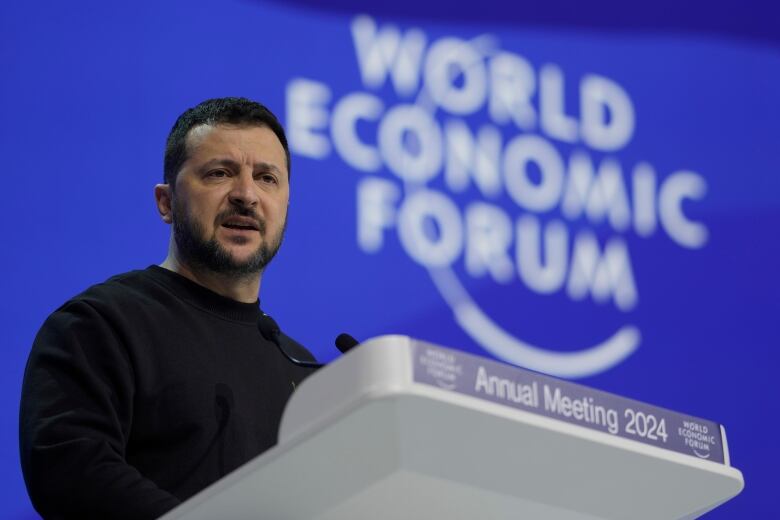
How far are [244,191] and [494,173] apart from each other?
3.32 ft

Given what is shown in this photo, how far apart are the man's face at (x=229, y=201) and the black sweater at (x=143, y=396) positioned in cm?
8

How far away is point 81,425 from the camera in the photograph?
169 centimetres

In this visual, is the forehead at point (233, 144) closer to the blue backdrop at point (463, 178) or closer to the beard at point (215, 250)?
the beard at point (215, 250)

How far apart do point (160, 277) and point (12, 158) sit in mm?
532

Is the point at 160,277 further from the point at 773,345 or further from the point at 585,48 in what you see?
the point at 773,345

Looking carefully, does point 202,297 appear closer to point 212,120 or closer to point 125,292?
point 125,292

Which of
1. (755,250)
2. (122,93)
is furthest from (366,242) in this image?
(755,250)

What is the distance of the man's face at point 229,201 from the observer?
2275 millimetres

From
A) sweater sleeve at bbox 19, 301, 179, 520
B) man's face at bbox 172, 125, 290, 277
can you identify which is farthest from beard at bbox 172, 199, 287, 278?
sweater sleeve at bbox 19, 301, 179, 520

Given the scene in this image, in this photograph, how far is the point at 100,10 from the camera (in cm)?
272

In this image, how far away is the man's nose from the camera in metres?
2.27

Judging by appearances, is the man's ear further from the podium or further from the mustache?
the podium

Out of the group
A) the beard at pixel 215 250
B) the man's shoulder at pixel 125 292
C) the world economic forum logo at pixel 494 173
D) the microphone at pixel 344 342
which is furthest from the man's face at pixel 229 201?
the microphone at pixel 344 342

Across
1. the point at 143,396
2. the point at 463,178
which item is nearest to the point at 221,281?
the point at 143,396
